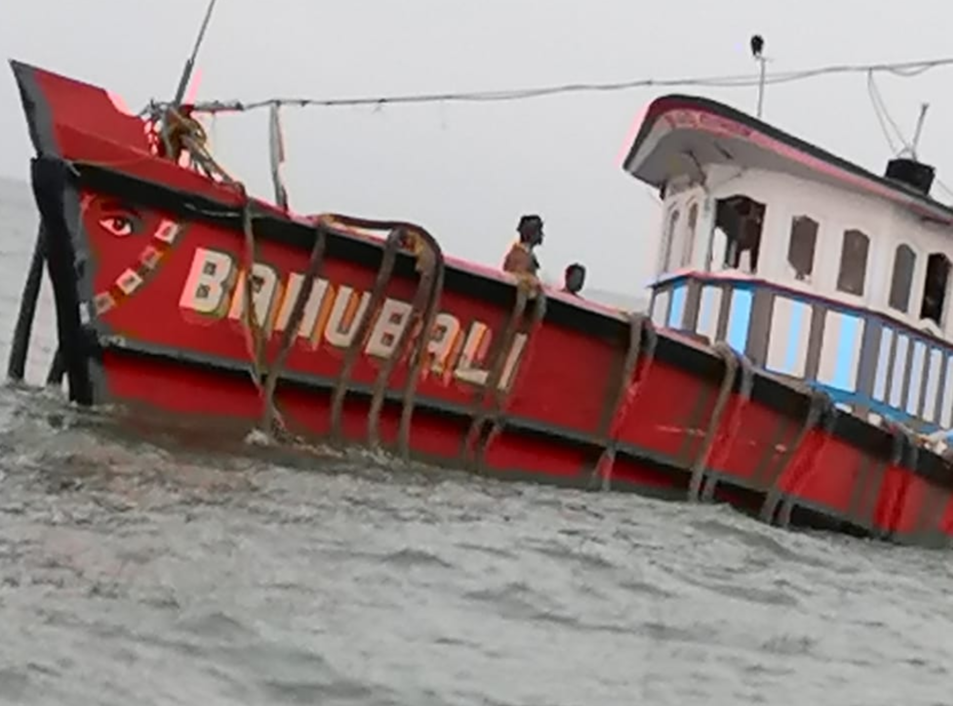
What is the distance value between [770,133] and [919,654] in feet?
15.9

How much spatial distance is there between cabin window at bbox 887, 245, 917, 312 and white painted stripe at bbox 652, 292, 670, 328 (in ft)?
5.37

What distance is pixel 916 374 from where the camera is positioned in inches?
460

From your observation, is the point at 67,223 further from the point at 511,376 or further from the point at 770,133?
the point at 770,133

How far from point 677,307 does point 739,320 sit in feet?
2.42

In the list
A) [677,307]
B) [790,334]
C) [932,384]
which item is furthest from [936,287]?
[677,307]

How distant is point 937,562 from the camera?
10.4 m

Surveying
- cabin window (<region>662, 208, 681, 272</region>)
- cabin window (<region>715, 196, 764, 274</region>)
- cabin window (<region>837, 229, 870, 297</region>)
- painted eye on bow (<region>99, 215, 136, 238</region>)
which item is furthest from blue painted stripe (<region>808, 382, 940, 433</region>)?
painted eye on bow (<region>99, 215, 136, 238</region>)

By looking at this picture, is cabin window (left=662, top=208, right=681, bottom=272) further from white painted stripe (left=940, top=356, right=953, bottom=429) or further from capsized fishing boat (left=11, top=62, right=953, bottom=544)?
white painted stripe (left=940, top=356, right=953, bottom=429)

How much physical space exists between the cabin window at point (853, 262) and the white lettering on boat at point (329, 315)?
331cm

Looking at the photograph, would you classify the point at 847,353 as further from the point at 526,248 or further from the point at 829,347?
the point at 526,248

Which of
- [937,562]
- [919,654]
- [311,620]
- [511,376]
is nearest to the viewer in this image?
[311,620]

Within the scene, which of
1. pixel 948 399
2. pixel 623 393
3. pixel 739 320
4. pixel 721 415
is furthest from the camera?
pixel 948 399

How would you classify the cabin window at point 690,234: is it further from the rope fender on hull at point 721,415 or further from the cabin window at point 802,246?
the rope fender on hull at point 721,415

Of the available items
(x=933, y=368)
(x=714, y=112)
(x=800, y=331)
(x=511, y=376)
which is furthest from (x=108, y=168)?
(x=933, y=368)
